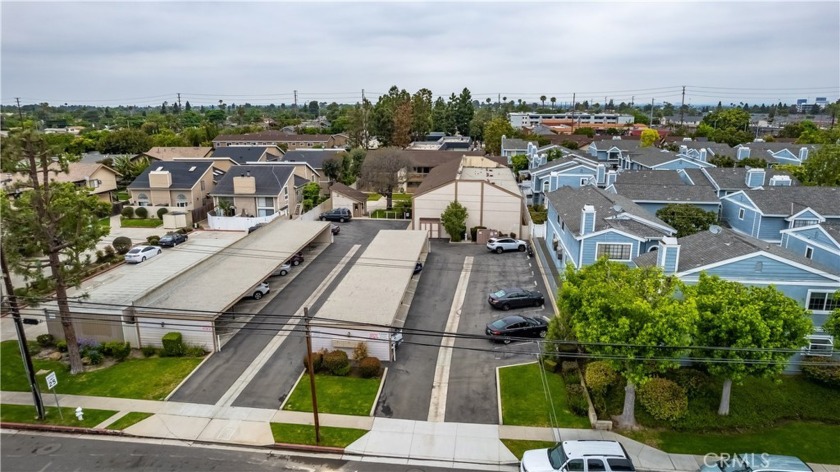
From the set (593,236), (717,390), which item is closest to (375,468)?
(717,390)

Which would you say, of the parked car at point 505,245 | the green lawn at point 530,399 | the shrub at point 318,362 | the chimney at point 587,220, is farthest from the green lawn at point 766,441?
the parked car at point 505,245

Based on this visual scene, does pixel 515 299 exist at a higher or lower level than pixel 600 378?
lower

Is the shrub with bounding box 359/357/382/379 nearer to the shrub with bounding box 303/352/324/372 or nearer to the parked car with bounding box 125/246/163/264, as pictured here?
the shrub with bounding box 303/352/324/372

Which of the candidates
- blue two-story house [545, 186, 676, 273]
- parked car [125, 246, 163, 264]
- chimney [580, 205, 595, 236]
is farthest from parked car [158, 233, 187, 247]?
chimney [580, 205, 595, 236]

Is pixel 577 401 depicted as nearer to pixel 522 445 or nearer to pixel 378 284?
pixel 522 445

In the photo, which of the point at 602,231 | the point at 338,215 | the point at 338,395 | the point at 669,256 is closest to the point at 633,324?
the point at 669,256
